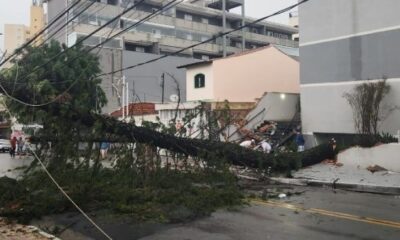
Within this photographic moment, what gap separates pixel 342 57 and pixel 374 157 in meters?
6.14

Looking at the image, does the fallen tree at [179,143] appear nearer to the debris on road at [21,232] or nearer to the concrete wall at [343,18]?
the debris on road at [21,232]

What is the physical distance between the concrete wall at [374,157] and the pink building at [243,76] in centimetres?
1328

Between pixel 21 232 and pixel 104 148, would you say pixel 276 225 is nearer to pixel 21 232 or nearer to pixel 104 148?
pixel 21 232

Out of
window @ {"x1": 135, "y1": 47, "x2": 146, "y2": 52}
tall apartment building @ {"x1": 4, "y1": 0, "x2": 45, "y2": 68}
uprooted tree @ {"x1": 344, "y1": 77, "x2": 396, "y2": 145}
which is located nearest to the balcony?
window @ {"x1": 135, "y1": 47, "x2": 146, "y2": 52}

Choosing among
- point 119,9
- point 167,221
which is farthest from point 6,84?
point 119,9

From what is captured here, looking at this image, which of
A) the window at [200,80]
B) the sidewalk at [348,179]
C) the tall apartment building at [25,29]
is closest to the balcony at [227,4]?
the tall apartment building at [25,29]

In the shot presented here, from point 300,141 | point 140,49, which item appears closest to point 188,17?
point 140,49

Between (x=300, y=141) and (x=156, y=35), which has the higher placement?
(x=156, y=35)

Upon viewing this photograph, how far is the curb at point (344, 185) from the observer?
14409 mm

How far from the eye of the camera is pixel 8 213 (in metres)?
10.1

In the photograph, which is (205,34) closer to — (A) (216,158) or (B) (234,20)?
(B) (234,20)

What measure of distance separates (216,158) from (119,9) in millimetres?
46942

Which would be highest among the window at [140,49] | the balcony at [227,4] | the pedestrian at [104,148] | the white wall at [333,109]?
the balcony at [227,4]

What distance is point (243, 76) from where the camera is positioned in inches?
1355
